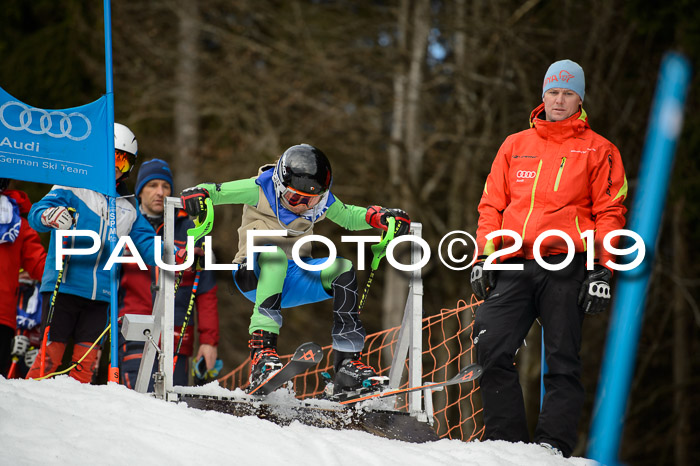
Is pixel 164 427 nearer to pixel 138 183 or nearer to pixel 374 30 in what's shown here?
pixel 138 183

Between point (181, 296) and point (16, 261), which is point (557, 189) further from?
point (16, 261)

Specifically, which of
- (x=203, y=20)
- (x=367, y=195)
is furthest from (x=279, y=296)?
(x=203, y=20)

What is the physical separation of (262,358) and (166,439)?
1.04m

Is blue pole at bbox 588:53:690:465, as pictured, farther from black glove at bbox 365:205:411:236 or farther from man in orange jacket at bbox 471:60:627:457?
black glove at bbox 365:205:411:236

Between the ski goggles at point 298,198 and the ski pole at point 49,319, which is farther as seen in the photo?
the ski pole at point 49,319

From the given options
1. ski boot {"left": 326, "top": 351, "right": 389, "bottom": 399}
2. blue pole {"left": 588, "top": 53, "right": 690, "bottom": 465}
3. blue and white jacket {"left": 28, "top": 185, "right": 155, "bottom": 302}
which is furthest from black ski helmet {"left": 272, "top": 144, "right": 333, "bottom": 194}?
blue pole {"left": 588, "top": 53, "right": 690, "bottom": 465}

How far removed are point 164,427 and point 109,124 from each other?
7.32 feet

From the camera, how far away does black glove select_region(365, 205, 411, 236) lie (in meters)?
5.11

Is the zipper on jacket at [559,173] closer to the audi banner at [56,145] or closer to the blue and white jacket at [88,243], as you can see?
the audi banner at [56,145]

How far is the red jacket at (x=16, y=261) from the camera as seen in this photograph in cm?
566

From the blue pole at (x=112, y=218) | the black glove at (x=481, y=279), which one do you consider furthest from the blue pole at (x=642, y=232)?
the blue pole at (x=112, y=218)

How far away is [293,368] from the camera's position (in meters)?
4.32

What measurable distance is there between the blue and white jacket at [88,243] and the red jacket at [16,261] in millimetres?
351

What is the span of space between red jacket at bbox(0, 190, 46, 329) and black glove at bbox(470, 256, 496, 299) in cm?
312
